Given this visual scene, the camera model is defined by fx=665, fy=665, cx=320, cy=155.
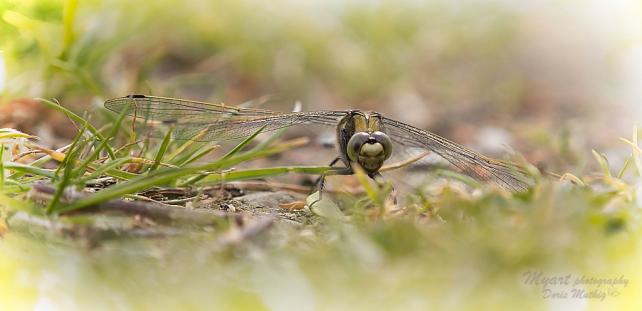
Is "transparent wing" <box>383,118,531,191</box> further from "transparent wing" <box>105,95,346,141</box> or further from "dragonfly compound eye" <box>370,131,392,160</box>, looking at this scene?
"transparent wing" <box>105,95,346,141</box>

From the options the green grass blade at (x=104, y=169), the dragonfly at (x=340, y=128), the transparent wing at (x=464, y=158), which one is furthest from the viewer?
the dragonfly at (x=340, y=128)

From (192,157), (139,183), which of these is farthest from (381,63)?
(139,183)

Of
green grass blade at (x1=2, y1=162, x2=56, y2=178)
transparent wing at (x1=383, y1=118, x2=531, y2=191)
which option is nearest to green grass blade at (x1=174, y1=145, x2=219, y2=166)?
green grass blade at (x1=2, y1=162, x2=56, y2=178)

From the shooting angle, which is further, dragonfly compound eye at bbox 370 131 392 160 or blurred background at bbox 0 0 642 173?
blurred background at bbox 0 0 642 173

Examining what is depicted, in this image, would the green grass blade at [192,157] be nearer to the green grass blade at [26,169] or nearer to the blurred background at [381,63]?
the green grass blade at [26,169]

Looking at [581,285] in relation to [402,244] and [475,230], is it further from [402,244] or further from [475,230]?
[402,244]

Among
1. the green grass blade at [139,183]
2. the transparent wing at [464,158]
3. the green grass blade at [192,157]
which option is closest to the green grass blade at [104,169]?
the green grass blade at [139,183]

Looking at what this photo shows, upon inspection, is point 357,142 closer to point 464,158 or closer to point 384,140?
point 384,140
